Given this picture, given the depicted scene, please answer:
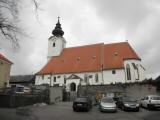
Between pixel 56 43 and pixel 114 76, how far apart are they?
20.7 m

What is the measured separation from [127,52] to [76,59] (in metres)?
13.2

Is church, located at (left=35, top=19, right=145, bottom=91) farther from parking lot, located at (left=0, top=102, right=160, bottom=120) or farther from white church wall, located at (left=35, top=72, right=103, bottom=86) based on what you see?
parking lot, located at (left=0, top=102, right=160, bottom=120)

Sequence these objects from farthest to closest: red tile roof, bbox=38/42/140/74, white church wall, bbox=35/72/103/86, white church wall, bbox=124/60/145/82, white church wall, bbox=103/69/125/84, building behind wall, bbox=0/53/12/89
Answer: white church wall, bbox=35/72/103/86, red tile roof, bbox=38/42/140/74, white church wall, bbox=103/69/125/84, white church wall, bbox=124/60/145/82, building behind wall, bbox=0/53/12/89

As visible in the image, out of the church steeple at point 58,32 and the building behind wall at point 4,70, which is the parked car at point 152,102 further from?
the church steeple at point 58,32

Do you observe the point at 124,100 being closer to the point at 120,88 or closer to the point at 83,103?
the point at 83,103

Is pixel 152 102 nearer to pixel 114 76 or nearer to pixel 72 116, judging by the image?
pixel 72 116

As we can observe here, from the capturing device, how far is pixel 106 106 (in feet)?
70.6

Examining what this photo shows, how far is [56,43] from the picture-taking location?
58781mm

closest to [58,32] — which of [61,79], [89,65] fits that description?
[61,79]

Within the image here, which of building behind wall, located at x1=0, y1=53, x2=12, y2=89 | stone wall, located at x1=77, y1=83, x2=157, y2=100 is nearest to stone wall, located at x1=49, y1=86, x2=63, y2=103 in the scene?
stone wall, located at x1=77, y1=83, x2=157, y2=100

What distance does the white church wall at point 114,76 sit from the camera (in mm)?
45219

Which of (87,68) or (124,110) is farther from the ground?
(87,68)

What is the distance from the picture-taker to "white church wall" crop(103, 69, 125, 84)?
45219 millimetres

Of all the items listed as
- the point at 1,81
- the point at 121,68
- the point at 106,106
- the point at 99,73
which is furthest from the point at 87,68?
the point at 106,106
